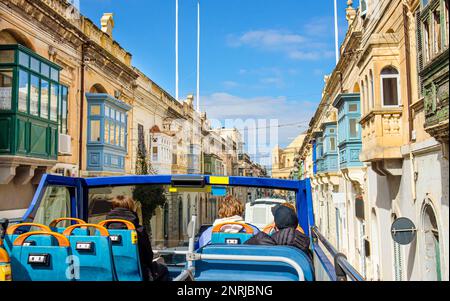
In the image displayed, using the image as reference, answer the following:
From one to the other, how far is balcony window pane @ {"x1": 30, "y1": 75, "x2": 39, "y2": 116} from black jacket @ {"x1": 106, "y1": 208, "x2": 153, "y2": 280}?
890 centimetres

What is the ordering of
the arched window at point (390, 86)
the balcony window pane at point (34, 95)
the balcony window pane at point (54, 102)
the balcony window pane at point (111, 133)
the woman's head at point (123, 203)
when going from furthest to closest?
1. the balcony window pane at point (111, 133)
2. the balcony window pane at point (54, 102)
3. the balcony window pane at point (34, 95)
4. the arched window at point (390, 86)
5. the woman's head at point (123, 203)

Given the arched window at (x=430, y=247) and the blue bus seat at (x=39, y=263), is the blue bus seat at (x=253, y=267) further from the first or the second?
the arched window at (x=430, y=247)

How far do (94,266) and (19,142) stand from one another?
901 centimetres

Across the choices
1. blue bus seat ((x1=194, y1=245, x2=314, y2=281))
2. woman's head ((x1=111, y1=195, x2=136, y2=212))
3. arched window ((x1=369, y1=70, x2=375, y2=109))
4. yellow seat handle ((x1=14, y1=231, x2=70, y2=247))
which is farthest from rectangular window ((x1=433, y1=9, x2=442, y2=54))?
yellow seat handle ((x1=14, y1=231, x2=70, y2=247))

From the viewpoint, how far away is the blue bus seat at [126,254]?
12.7 ft

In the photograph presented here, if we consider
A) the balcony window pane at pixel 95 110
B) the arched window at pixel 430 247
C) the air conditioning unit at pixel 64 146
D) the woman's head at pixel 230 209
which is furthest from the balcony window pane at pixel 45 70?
the arched window at pixel 430 247

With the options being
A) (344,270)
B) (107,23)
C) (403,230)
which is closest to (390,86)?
(403,230)

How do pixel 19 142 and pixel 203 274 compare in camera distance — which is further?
pixel 19 142

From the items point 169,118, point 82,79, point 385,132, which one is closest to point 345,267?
point 385,132

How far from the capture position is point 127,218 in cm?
439

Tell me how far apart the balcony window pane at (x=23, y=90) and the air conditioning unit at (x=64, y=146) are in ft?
8.25

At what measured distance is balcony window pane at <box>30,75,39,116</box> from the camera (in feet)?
39.7

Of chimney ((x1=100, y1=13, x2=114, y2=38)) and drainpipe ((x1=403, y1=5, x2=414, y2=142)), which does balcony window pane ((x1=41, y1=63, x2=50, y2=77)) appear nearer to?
chimney ((x1=100, y1=13, x2=114, y2=38))
